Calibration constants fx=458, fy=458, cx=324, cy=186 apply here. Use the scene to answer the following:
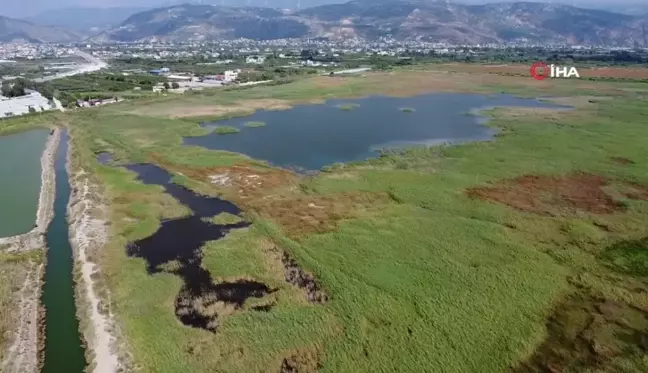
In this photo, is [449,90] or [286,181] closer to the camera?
[286,181]

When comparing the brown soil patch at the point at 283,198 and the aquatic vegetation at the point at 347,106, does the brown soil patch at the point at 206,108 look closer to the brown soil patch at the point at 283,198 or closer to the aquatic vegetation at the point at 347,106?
the aquatic vegetation at the point at 347,106

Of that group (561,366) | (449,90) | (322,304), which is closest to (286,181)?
(322,304)

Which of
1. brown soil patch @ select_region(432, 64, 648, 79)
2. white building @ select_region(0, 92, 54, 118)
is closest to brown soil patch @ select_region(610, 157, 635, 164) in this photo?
white building @ select_region(0, 92, 54, 118)

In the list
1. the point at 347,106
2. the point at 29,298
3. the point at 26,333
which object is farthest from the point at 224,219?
the point at 347,106

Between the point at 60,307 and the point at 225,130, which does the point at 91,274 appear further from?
the point at 225,130

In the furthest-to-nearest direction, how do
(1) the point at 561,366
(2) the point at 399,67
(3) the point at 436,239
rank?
1. (2) the point at 399,67
2. (3) the point at 436,239
3. (1) the point at 561,366

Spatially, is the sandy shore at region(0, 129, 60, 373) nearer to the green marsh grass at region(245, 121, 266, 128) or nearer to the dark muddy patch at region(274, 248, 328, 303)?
the dark muddy patch at region(274, 248, 328, 303)

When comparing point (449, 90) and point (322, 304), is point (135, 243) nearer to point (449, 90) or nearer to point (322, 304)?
point (322, 304)
